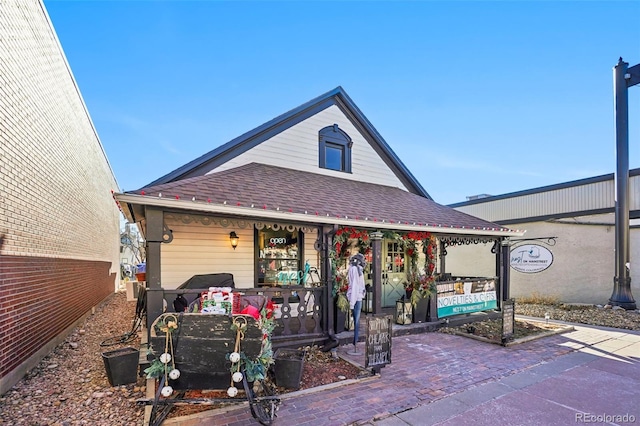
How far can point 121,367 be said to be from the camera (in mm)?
4363

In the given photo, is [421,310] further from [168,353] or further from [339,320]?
[168,353]

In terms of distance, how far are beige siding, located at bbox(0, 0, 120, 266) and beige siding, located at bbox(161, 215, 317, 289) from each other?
2292 millimetres

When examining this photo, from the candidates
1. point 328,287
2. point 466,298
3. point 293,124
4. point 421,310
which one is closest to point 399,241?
point 421,310

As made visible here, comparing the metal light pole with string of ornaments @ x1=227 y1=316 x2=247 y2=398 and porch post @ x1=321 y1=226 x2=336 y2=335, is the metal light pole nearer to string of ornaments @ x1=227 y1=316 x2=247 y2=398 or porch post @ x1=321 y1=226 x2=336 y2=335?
porch post @ x1=321 y1=226 x2=336 y2=335

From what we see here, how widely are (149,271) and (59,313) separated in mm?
3579

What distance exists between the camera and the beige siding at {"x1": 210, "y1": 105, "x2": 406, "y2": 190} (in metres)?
9.09

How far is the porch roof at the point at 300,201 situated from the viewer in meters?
5.30

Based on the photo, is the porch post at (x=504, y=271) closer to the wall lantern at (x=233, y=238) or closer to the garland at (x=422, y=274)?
the garland at (x=422, y=274)

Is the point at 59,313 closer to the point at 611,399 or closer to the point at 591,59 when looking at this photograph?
the point at 611,399

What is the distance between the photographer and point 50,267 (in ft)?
20.7

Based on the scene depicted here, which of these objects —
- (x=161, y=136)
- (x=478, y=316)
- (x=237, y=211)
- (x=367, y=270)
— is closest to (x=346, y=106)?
(x=367, y=270)

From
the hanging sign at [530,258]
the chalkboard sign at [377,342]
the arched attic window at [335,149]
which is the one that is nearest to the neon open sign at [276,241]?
the arched attic window at [335,149]

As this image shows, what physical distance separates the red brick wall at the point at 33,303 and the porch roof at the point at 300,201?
172cm

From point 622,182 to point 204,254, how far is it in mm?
13362
